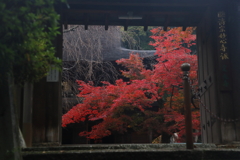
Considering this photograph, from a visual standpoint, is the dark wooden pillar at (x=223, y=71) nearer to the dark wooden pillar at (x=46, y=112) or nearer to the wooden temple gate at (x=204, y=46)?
the wooden temple gate at (x=204, y=46)

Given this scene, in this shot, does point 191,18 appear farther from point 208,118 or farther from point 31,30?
point 31,30

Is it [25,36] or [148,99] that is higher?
[25,36]

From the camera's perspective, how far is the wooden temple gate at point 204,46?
724 cm

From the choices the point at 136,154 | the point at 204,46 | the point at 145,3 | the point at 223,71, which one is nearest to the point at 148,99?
the point at 204,46

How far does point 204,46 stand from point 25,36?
6158 mm

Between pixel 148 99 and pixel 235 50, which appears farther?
pixel 148 99

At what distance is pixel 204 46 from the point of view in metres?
8.59

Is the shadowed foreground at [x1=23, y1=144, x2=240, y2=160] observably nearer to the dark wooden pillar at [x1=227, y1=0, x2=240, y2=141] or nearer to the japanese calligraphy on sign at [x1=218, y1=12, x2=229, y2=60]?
the dark wooden pillar at [x1=227, y1=0, x2=240, y2=141]

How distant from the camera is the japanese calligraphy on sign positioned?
748cm

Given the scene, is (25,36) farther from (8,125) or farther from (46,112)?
(46,112)

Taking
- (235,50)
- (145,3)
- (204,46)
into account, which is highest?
(145,3)

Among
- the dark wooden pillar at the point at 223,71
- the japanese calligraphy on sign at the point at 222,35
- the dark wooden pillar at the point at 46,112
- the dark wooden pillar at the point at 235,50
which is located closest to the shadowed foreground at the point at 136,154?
the dark wooden pillar at the point at 223,71

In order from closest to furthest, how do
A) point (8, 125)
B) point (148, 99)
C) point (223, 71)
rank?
1. point (8, 125)
2. point (223, 71)
3. point (148, 99)

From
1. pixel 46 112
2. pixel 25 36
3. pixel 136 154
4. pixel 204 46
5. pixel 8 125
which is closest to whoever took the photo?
pixel 25 36
